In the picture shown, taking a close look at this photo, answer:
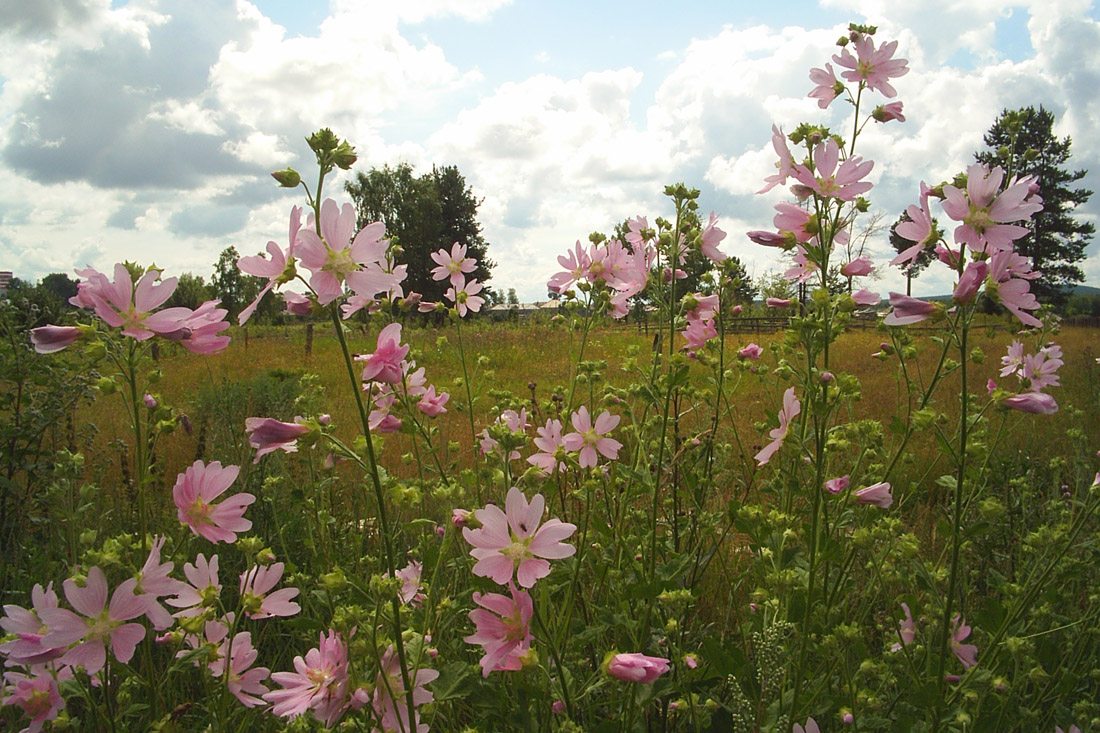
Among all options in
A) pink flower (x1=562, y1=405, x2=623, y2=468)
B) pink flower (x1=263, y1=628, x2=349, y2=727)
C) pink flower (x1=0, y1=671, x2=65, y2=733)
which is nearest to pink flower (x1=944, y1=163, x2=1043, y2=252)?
pink flower (x1=562, y1=405, x2=623, y2=468)

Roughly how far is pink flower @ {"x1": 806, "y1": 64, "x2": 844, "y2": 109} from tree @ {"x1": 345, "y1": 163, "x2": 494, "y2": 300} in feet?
102

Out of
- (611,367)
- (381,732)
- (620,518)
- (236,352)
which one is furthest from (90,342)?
(236,352)

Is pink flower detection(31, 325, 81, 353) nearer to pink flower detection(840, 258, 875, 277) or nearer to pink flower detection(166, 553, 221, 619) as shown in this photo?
pink flower detection(166, 553, 221, 619)

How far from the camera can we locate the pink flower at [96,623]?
1056mm

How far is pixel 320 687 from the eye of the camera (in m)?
1.16

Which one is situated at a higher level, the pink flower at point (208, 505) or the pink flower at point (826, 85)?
the pink flower at point (826, 85)

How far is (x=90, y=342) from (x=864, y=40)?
2080 mm

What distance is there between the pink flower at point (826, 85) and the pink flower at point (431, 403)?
1422 millimetres

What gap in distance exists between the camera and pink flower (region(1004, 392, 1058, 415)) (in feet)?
4.23

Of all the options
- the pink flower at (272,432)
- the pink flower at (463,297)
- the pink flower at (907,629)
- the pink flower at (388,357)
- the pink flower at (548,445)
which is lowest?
the pink flower at (907,629)

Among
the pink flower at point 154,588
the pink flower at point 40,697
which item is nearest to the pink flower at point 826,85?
the pink flower at point 154,588

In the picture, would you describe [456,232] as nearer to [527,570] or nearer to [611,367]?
[611,367]

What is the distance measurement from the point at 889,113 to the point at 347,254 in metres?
1.61

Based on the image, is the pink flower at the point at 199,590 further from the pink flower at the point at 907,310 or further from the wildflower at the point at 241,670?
the pink flower at the point at 907,310
